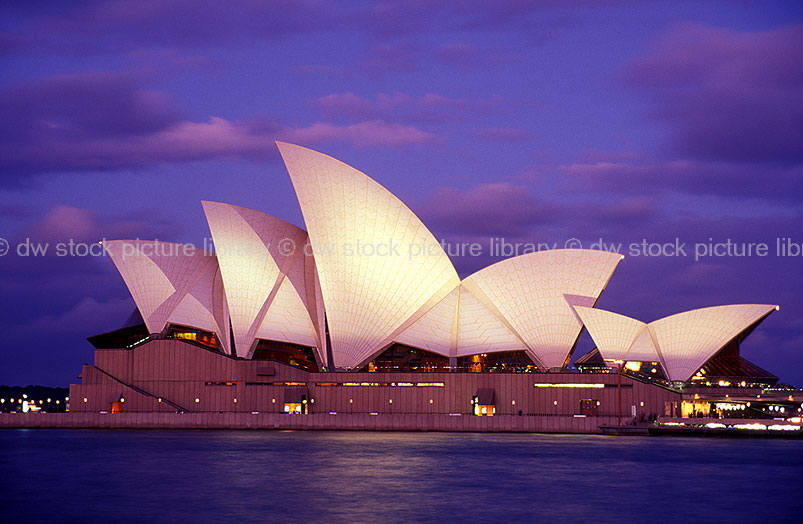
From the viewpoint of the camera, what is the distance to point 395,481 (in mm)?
37250

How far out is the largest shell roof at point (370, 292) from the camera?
63.8m

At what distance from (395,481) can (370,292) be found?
95.4 ft

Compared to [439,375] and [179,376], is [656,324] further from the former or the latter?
[179,376]

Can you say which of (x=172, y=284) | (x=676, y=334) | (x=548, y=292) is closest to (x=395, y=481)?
(x=548, y=292)

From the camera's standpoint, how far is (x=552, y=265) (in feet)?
215

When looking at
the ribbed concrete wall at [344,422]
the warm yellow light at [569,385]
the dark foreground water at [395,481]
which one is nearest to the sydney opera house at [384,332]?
the warm yellow light at [569,385]

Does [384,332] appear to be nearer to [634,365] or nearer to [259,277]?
[259,277]

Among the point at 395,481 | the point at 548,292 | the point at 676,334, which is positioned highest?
the point at 548,292

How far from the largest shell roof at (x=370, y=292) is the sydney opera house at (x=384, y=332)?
95 mm

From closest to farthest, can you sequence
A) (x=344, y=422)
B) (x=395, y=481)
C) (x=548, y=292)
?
(x=395, y=481), (x=344, y=422), (x=548, y=292)

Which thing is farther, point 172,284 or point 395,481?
point 172,284

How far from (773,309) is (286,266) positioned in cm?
3261

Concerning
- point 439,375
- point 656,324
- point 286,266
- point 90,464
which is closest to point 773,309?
point 656,324

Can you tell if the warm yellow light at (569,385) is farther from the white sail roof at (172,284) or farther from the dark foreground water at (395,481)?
the white sail roof at (172,284)
